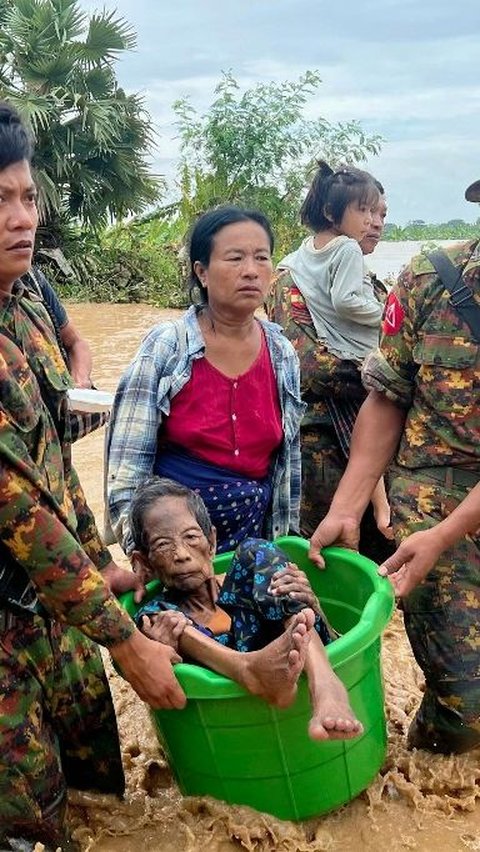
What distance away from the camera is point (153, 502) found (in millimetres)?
2471

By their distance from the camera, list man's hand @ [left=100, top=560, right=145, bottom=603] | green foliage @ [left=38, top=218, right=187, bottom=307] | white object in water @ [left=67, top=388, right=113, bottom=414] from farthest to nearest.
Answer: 1. green foliage @ [left=38, top=218, right=187, bottom=307]
2. white object in water @ [left=67, top=388, right=113, bottom=414]
3. man's hand @ [left=100, top=560, right=145, bottom=603]

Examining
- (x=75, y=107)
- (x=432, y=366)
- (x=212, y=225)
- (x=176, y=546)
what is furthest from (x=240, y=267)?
(x=75, y=107)

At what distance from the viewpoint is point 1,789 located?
195cm

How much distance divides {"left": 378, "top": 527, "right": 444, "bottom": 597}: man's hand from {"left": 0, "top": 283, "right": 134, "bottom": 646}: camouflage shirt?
31.2 inches

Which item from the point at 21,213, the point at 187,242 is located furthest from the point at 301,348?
the point at 21,213

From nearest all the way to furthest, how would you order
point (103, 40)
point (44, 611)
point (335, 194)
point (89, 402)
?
1. point (44, 611)
2. point (89, 402)
3. point (335, 194)
4. point (103, 40)

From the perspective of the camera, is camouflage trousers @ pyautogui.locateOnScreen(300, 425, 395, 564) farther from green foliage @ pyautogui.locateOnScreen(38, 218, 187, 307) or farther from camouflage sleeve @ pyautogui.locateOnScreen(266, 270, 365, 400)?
green foliage @ pyautogui.locateOnScreen(38, 218, 187, 307)

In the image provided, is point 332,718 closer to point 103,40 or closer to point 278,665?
point 278,665

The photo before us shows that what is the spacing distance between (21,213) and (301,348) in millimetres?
1716

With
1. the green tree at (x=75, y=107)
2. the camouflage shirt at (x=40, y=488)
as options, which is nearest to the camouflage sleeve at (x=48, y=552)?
the camouflage shirt at (x=40, y=488)

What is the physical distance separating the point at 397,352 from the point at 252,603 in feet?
2.86

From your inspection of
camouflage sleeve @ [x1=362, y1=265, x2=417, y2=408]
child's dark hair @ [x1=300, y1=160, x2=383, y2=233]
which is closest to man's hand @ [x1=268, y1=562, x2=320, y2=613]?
camouflage sleeve @ [x1=362, y1=265, x2=417, y2=408]

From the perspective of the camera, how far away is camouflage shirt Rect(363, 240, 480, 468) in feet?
8.14

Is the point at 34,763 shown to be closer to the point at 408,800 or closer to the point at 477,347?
the point at 408,800
